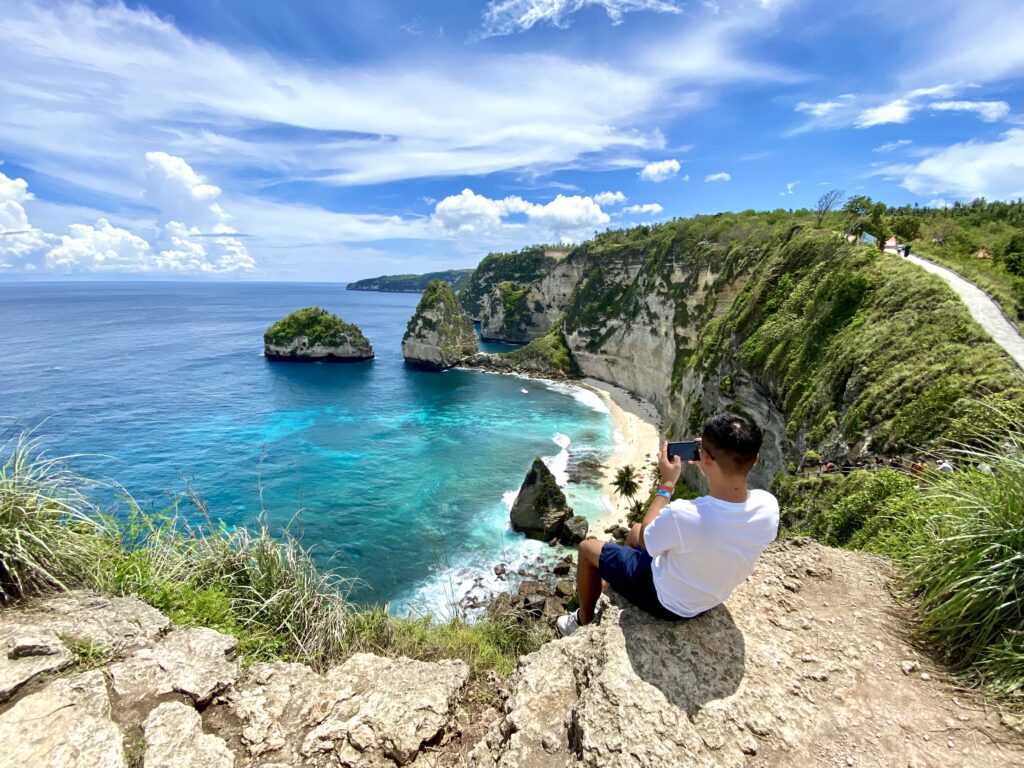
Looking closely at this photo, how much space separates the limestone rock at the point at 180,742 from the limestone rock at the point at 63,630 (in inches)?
43.8

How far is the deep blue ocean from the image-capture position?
2938 cm

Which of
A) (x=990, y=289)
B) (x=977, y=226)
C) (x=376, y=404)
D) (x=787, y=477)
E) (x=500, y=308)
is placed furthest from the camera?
(x=500, y=308)

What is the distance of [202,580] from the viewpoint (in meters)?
7.47

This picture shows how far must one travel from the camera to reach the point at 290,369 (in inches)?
3211

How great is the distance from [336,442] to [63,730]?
151 ft

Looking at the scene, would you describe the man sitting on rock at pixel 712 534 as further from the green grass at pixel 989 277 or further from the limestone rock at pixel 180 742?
the green grass at pixel 989 277

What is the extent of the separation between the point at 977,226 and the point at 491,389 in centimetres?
5539

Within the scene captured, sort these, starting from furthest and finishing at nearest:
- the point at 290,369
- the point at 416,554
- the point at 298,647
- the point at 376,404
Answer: the point at 290,369 < the point at 376,404 < the point at 416,554 < the point at 298,647

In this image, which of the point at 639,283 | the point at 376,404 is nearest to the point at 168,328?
the point at 376,404

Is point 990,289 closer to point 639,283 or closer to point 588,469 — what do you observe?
point 588,469

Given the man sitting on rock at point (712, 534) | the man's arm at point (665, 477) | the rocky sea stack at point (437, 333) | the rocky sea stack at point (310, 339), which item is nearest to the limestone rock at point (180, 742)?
the man sitting on rock at point (712, 534)

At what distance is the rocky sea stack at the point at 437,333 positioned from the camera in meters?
88.2

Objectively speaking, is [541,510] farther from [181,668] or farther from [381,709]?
[181,668]

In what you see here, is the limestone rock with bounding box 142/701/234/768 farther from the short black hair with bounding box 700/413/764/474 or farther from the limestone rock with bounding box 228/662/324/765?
the short black hair with bounding box 700/413/764/474
